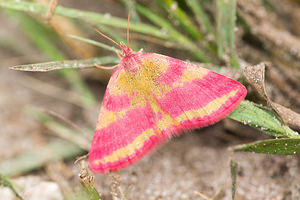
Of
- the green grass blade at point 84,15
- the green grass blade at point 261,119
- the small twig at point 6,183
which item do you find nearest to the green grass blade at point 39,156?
the small twig at point 6,183

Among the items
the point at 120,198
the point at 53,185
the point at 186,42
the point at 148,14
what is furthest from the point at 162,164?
the point at 148,14

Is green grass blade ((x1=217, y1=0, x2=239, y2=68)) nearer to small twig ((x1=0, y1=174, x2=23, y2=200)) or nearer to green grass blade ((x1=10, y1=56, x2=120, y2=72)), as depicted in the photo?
green grass blade ((x1=10, y1=56, x2=120, y2=72))

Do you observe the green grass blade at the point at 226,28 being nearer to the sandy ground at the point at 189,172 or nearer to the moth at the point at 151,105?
the moth at the point at 151,105

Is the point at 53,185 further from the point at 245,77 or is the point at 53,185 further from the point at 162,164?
the point at 245,77

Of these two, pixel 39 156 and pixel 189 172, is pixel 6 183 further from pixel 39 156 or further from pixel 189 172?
pixel 189 172

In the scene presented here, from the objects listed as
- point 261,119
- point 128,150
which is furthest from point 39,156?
point 261,119
